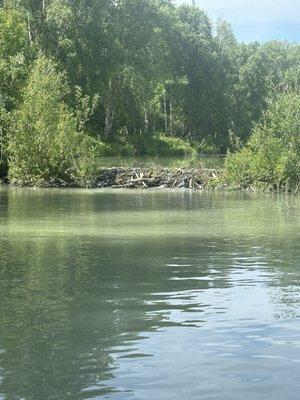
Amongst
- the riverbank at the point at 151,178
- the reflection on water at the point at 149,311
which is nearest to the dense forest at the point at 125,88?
the riverbank at the point at 151,178

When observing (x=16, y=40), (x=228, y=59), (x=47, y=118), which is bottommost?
(x=47, y=118)

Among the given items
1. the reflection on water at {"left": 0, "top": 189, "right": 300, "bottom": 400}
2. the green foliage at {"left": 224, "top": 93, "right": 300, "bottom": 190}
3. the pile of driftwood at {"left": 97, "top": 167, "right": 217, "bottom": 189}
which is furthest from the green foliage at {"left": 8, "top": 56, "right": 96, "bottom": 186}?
the reflection on water at {"left": 0, "top": 189, "right": 300, "bottom": 400}

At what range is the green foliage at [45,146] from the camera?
42.2 meters

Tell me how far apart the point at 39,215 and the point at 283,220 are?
7.86m

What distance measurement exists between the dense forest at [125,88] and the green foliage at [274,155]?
8 centimetres

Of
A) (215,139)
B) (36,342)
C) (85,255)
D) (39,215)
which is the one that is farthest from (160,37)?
(36,342)

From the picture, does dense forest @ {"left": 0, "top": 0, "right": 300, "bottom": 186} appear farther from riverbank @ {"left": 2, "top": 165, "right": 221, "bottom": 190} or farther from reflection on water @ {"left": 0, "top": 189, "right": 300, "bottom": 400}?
reflection on water @ {"left": 0, "top": 189, "right": 300, "bottom": 400}

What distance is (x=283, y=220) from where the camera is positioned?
74.1 ft

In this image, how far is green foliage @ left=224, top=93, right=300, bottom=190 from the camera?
3662 cm

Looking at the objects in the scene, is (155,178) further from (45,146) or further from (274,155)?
(274,155)

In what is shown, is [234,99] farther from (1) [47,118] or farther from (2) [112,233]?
(2) [112,233]

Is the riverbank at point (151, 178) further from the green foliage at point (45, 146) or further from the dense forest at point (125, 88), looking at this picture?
the dense forest at point (125, 88)

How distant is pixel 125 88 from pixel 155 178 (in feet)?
178

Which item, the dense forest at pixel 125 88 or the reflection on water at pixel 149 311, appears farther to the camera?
the dense forest at pixel 125 88
